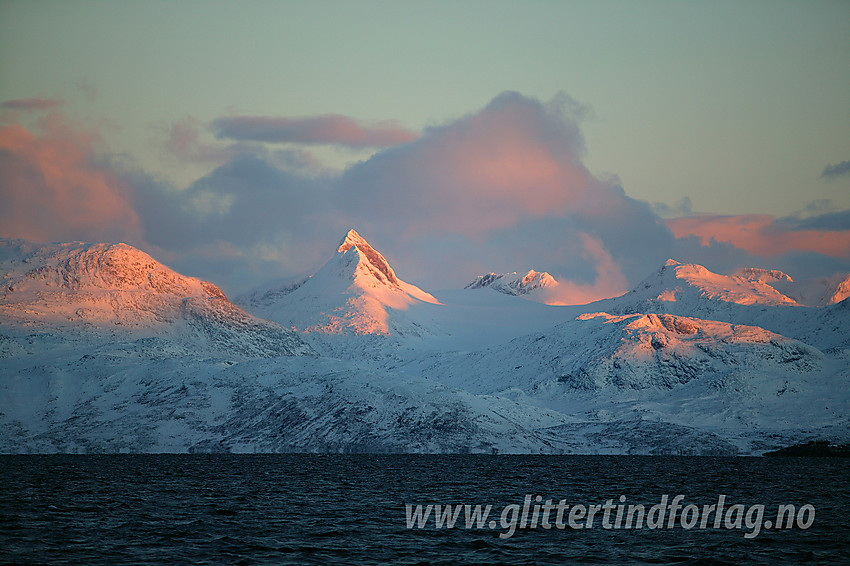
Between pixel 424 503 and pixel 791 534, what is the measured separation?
36.1 meters

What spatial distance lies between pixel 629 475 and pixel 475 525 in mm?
74583

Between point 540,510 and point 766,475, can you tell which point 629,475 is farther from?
point 540,510

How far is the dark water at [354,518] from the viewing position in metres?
59.2

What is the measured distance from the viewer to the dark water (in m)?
59.2

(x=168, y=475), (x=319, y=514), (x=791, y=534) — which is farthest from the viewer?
(x=168, y=475)

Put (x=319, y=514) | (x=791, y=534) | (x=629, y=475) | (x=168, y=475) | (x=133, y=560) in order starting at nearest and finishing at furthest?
(x=133, y=560) < (x=791, y=534) < (x=319, y=514) < (x=168, y=475) < (x=629, y=475)

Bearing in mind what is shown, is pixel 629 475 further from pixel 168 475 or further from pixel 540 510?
pixel 168 475

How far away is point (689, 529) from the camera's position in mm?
72688

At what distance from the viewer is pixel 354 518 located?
259 feet

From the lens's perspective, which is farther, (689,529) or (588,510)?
(588,510)

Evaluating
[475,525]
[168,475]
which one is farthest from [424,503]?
A: [168,475]

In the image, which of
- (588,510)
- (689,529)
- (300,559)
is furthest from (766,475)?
(300,559)

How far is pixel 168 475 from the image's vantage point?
439ft

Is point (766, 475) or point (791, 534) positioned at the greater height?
point (766, 475)
